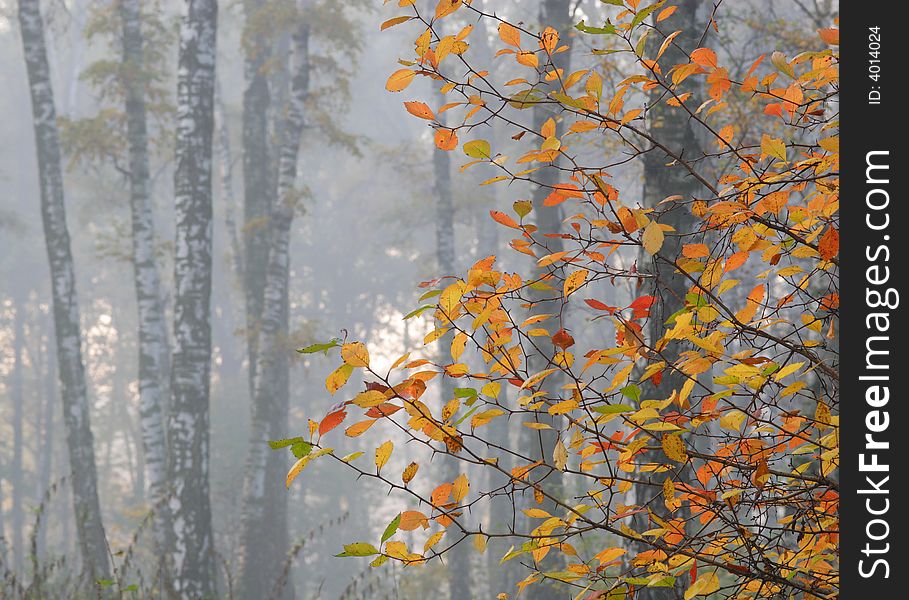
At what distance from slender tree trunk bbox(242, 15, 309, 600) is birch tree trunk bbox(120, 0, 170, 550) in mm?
1172

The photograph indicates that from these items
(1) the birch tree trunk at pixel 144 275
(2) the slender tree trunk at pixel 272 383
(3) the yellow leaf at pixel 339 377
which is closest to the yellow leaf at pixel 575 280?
(3) the yellow leaf at pixel 339 377

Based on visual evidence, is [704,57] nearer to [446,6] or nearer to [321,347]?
[446,6]

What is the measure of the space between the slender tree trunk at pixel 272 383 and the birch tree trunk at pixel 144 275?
3.84 ft

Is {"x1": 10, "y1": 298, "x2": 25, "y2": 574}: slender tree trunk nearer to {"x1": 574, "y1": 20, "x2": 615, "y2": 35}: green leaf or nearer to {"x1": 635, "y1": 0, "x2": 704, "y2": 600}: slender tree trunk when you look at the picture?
{"x1": 635, "y1": 0, "x2": 704, "y2": 600}: slender tree trunk

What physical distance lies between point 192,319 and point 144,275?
9.50 ft

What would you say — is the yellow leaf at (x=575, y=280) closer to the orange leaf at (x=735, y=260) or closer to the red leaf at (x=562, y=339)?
the red leaf at (x=562, y=339)

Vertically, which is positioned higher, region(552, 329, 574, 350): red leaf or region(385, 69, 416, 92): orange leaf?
region(385, 69, 416, 92): orange leaf

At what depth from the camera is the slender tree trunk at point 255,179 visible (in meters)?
13.0

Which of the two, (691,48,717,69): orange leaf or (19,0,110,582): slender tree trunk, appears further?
(19,0,110,582): slender tree trunk

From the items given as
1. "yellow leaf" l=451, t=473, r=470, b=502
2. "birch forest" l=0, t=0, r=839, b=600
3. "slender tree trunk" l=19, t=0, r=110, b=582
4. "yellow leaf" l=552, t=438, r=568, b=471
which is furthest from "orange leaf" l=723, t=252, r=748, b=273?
"slender tree trunk" l=19, t=0, r=110, b=582

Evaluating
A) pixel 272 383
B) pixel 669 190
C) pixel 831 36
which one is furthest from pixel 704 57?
pixel 272 383

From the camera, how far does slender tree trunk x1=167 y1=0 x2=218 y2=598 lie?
716cm
